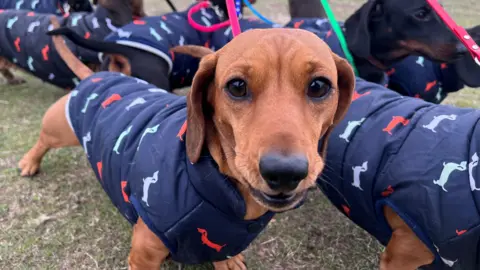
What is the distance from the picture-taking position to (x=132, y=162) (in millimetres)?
1953

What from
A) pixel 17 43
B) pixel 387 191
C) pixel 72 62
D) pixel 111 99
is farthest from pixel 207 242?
pixel 17 43

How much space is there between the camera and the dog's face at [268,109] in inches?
52.2

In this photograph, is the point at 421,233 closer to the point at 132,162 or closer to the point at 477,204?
the point at 477,204

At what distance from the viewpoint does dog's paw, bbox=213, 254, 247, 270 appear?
230 cm

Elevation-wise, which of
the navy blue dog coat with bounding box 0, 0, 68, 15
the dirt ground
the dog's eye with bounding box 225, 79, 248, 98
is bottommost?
the dirt ground

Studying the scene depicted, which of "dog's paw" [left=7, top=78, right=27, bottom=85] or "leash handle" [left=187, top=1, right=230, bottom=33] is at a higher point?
"leash handle" [left=187, top=1, right=230, bottom=33]

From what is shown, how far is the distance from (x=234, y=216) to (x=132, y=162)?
21.7 inches

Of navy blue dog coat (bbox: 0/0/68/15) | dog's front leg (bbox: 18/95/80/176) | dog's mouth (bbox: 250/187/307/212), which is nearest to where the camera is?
dog's mouth (bbox: 250/187/307/212)

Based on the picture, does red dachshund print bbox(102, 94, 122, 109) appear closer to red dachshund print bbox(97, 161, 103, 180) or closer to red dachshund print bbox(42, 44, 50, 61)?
red dachshund print bbox(97, 161, 103, 180)

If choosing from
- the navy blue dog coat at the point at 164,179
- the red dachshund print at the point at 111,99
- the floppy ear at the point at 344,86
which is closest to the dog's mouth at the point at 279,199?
the navy blue dog coat at the point at 164,179

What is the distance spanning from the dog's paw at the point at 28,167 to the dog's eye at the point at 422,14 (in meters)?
2.81

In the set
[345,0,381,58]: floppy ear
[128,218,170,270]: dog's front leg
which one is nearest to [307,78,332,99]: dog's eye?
[128,218,170,270]: dog's front leg

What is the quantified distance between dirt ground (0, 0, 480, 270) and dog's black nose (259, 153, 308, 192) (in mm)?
1273

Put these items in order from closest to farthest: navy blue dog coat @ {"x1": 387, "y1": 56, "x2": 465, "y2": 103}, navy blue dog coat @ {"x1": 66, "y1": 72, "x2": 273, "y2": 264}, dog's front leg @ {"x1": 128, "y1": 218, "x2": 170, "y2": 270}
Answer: navy blue dog coat @ {"x1": 66, "y1": 72, "x2": 273, "y2": 264}
dog's front leg @ {"x1": 128, "y1": 218, "x2": 170, "y2": 270}
navy blue dog coat @ {"x1": 387, "y1": 56, "x2": 465, "y2": 103}
